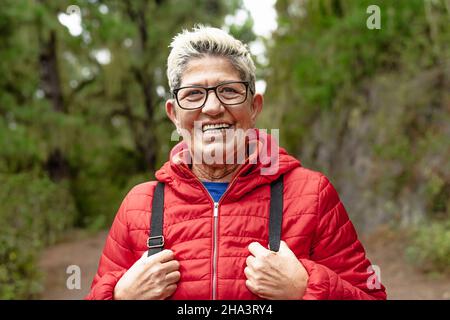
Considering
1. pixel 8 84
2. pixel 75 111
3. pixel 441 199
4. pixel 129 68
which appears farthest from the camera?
pixel 129 68

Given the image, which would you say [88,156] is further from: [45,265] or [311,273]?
[311,273]

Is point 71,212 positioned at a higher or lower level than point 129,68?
lower

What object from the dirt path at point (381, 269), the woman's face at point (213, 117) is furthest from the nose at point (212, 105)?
the dirt path at point (381, 269)

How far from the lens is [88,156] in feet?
49.3

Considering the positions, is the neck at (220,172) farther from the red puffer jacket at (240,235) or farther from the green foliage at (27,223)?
the green foliage at (27,223)

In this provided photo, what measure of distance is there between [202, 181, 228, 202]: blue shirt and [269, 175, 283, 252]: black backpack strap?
0.23m

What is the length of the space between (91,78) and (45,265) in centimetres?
723

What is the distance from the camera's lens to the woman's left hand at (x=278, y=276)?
77.4 inches

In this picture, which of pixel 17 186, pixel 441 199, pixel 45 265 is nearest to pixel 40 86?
pixel 17 186

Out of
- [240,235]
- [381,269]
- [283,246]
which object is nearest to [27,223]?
[381,269]

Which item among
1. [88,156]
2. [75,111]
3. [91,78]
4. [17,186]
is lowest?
[17,186]

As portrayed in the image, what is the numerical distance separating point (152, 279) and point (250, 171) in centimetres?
59

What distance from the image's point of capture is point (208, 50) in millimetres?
2188
